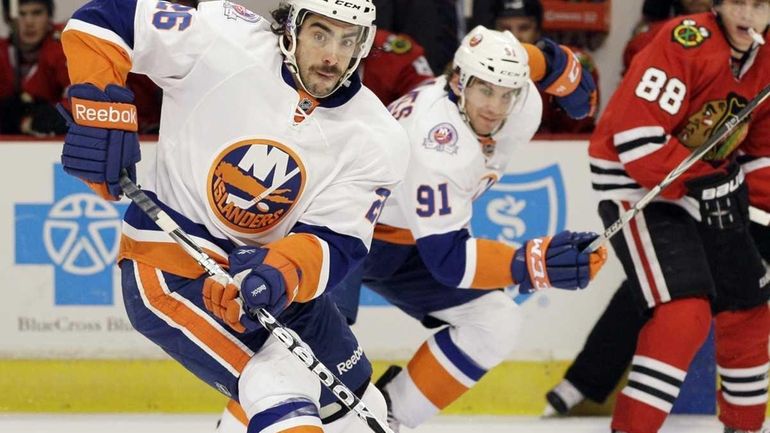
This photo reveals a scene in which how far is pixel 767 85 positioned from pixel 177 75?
5.60ft

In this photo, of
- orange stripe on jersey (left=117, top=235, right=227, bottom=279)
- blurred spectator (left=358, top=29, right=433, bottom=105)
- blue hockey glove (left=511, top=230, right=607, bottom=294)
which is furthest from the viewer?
blurred spectator (left=358, top=29, right=433, bottom=105)

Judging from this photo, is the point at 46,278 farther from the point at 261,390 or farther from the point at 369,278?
the point at 261,390

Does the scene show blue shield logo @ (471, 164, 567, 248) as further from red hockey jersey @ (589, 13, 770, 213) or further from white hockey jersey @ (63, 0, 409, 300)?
white hockey jersey @ (63, 0, 409, 300)

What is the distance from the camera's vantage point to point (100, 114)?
2.73 meters

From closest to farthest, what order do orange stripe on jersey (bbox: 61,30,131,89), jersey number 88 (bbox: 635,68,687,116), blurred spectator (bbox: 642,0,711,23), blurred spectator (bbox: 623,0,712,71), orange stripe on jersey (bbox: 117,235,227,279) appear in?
orange stripe on jersey (bbox: 61,30,131,89) → orange stripe on jersey (bbox: 117,235,227,279) → jersey number 88 (bbox: 635,68,687,116) → blurred spectator (bbox: 623,0,712,71) → blurred spectator (bbox: 642,0,711,23)

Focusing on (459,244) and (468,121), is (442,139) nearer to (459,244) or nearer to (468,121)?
(468,121)

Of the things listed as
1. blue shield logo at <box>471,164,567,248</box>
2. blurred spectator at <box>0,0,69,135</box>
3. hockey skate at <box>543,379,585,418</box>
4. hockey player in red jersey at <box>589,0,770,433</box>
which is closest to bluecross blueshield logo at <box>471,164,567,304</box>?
blue shield logo at <box>471,164,567,248</box>

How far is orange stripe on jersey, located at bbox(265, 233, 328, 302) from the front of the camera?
2.72 m

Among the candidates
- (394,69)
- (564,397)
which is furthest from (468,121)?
(394,69)

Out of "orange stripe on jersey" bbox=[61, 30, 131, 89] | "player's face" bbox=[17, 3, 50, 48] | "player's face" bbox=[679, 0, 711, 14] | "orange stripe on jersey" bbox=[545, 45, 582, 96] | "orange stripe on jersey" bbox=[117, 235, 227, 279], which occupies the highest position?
"orange stripe on jersey" bbox=[61, 30, 131, 89]

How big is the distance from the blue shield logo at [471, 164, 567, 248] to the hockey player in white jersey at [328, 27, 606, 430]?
75cm

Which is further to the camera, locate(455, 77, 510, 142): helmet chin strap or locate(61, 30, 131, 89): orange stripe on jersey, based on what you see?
locate(455, 77, 510, 142): helmet chin strap

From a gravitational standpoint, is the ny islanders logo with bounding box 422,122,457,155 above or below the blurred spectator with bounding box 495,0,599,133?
above

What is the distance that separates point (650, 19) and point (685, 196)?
1.82 metres
